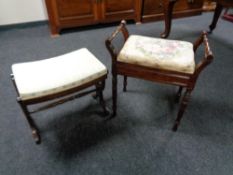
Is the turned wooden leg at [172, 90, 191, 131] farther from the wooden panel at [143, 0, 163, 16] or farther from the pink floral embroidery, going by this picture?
the wooden panel at [143, 0, 163, 16]

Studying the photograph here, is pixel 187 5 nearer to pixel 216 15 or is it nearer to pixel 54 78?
pixel 216 15

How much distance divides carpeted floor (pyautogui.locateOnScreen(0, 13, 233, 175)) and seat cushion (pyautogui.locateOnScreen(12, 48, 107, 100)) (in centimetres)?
41

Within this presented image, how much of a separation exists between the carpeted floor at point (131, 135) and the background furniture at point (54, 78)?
0.59ft

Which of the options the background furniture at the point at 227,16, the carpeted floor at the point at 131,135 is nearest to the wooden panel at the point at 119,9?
the carpeted floor at the point at 131,135

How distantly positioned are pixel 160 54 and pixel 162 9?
1.83 meters

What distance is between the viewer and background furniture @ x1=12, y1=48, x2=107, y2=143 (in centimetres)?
104

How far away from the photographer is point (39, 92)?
3.38 ft

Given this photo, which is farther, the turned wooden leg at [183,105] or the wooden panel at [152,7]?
the wooden panel at [152,7]

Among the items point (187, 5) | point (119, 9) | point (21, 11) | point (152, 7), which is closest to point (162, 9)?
point (152, 7)

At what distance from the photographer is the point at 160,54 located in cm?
115

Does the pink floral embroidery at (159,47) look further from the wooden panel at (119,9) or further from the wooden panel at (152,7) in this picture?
the wooden panel at (152,7)

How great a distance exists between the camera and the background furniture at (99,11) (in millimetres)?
2279

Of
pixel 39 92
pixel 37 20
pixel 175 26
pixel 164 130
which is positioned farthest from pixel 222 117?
pixel 37 20

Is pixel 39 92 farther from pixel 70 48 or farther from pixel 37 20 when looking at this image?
pixel 37 20
